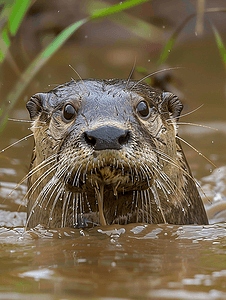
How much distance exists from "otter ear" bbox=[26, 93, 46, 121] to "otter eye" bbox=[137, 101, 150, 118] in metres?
0.69

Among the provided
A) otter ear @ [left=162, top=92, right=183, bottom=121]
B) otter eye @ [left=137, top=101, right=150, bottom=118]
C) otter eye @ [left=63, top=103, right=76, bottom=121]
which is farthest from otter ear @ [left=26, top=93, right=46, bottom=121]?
otter ear @ [left=162, top=92, right=183, bottom=121]

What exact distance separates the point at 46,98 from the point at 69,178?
37.4 inches

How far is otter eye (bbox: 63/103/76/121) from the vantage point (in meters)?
3.05

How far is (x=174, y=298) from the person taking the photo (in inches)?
60.1

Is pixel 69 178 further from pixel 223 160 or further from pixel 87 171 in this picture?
pixel 223 160

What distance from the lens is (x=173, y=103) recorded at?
11.7 feet

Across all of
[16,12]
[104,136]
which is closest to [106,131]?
[104,136]

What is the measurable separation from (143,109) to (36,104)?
0.78 m

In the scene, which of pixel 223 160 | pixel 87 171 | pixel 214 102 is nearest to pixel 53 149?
pixel 87 171

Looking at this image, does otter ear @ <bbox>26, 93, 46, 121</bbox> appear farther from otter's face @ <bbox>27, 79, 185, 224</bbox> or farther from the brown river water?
the brown river water

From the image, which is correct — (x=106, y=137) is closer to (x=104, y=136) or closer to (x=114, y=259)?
(x=104, y=136)

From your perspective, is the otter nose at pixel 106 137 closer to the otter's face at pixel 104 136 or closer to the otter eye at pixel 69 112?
the otter's face at pixel 104 136

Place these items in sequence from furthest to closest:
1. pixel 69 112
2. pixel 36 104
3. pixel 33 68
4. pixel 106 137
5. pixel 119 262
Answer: pixel 33 68
pixel 36 104
pixel 69 112
pixel 106 137
pixel 119 262

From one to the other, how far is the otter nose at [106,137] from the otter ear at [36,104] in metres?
1.02
